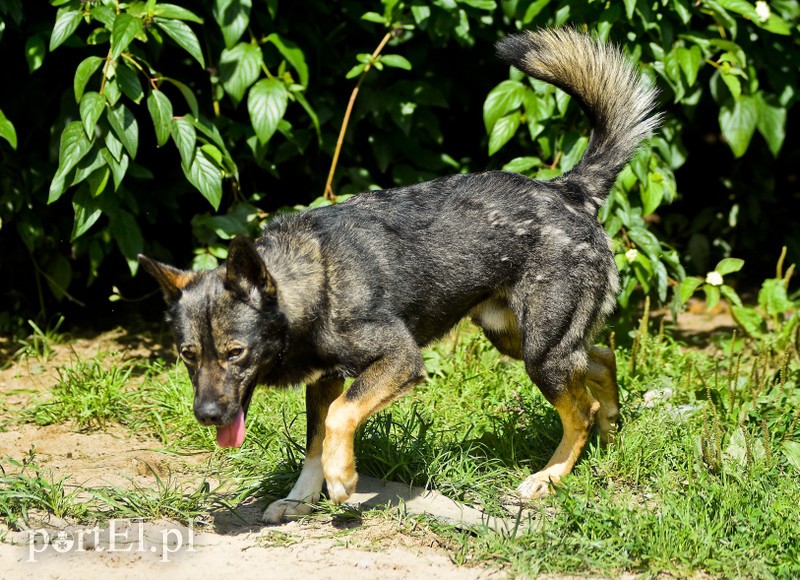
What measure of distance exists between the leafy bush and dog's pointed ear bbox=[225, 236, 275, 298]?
1.46 meters

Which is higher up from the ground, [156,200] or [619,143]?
[619,143]

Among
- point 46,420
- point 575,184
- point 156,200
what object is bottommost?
point 46,420

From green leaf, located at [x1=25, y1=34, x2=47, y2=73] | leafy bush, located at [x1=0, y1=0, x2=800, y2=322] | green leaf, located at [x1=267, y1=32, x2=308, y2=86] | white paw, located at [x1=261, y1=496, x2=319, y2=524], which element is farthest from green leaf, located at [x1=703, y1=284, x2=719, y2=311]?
green leaf, located at [x1=25, y1=34, x2=47, y2=73]

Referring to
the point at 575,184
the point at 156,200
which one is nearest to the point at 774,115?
the point at 575,184

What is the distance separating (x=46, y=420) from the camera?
5281 millimetres

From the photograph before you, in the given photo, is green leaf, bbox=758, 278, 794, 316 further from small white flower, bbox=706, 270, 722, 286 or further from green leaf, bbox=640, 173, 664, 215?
green leaf, bbox=640, 173, 664, 215

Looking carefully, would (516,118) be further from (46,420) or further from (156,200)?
(46,420)

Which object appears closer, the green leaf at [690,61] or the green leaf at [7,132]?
the green leaf at [7,132]

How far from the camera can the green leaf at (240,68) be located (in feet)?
18.6

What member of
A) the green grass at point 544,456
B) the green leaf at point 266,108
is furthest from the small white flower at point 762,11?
the green leaf at point 266,108

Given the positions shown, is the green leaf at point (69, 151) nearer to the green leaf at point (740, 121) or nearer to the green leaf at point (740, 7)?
the green leaf at point (740, 7)

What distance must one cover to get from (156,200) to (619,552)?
3.82m

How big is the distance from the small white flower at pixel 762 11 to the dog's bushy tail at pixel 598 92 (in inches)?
53.8

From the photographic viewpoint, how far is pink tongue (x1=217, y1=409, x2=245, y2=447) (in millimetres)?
3955
